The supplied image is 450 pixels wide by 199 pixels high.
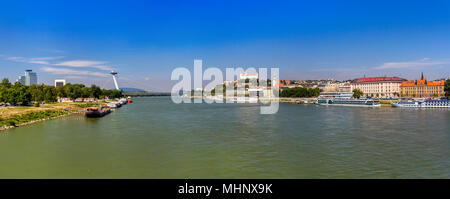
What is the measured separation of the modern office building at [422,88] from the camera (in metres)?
85.8

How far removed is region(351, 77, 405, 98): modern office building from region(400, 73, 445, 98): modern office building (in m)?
4.54

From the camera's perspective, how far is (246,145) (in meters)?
17.1

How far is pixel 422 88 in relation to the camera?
294 ft

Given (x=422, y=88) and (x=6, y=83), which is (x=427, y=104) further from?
(x=6, y=83)

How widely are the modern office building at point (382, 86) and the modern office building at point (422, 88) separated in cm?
454

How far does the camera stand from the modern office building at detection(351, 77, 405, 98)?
330ft

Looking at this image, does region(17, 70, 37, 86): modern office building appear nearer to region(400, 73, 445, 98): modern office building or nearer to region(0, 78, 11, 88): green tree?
region(0, 78, 11, 88): green tree

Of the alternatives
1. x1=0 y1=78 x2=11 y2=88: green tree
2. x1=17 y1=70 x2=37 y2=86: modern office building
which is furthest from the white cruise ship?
x1=17 y1=70 x2=37 y2=86: modern office building

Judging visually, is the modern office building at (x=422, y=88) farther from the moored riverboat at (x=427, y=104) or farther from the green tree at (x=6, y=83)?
the green tree at (x=6, y=83)

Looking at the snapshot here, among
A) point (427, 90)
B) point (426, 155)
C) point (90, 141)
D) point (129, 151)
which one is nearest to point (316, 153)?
point (426, 155)

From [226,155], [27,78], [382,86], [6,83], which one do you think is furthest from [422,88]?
[27,78]
